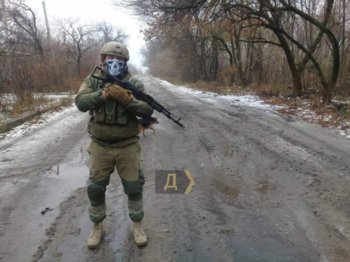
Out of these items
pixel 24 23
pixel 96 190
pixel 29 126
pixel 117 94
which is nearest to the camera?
pixel 117 94

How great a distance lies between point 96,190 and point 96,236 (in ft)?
1.46

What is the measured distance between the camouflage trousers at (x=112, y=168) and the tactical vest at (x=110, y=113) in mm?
263

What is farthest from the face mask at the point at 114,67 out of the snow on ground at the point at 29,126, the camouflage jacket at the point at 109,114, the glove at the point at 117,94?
the snow on ground at the point at 29,126

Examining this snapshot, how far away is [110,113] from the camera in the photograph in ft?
12.5

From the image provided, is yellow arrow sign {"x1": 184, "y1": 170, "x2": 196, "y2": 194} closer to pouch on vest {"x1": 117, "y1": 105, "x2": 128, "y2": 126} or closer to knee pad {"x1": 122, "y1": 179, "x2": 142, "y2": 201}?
knee pad {"x1": 122, "y1": 179, "x2": 142, "y2": 201}

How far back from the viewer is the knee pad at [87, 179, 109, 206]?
402 centimetres

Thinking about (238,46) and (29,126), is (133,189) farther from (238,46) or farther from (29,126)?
(238,46)

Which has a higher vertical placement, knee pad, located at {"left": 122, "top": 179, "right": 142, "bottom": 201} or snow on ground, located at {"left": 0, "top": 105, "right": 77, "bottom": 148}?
knee pad, located at {"left": 122, "top": 179, "right": 142, "bottom": 201}

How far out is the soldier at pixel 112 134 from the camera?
379 centimetres

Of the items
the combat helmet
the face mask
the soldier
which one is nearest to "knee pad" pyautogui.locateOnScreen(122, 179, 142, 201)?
the soldier

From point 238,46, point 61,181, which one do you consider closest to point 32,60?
point 238,46

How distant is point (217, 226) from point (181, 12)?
42.4 feet

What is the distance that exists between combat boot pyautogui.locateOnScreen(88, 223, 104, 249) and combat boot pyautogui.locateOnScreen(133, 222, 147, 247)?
33 centimetres

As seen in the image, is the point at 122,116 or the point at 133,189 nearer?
the point at 122,116
